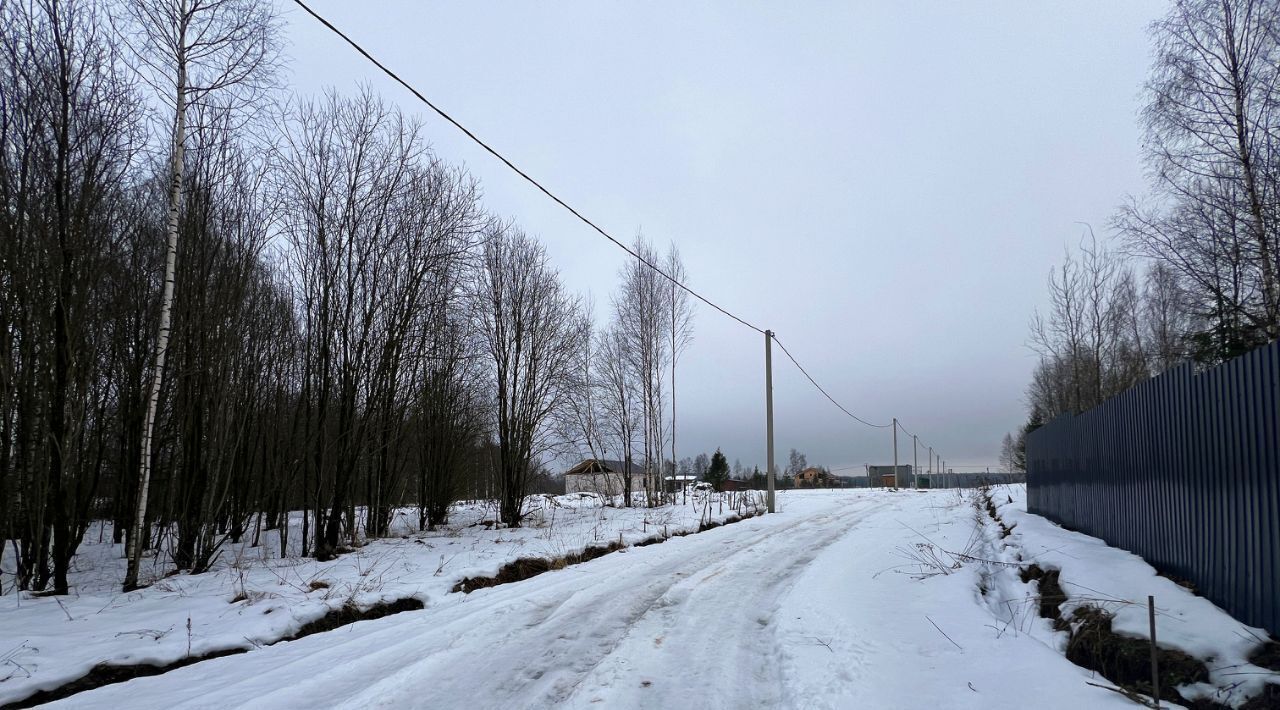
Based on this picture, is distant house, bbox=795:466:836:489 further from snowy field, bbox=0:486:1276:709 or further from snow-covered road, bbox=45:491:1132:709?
snow-covered road, bbox=45:491:1132:709

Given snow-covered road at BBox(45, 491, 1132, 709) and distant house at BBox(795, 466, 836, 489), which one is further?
distant house at BBox(795, 466, 836, 489)

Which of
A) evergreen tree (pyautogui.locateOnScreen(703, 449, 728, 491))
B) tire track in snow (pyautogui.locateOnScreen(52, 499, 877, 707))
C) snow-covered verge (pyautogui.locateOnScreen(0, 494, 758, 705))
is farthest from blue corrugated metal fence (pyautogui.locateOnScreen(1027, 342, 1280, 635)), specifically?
evergreen tree (pyautogui.locateOnScreen(703, 449, 728, 491))

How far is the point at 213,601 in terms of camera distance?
7.53 metres

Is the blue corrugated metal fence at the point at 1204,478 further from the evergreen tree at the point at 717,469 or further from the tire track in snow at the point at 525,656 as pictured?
the evergreen tree at the point at 717,469

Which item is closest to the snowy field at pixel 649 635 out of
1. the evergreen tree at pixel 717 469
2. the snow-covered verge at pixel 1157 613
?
the snow-covered verge at pixel 1157 613

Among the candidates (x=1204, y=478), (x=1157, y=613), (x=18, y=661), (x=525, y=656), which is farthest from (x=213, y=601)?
(x=1204, y=478)

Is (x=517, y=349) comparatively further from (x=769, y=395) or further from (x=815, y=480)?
(x=815, y=480)

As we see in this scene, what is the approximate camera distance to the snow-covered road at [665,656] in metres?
4.45

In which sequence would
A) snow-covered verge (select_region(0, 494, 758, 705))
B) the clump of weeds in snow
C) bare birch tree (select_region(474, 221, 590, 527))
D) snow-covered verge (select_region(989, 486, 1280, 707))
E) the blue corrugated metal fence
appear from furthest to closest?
bare birch tree (select_region(474, 221, 590, 527)) → snow-covered verge (select_region(0, 494, 758, 705)) → the clump of weeds in snow → the blue corrugated metal fence → snow-covered verge (select_region(989, 486, 1280, 707))

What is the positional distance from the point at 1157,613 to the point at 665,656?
12.9 feet

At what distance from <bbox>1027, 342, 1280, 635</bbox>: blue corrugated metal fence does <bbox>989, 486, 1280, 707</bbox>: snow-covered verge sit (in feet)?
0.63

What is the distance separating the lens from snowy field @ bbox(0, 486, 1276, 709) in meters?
4.48

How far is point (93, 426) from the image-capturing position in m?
12.6

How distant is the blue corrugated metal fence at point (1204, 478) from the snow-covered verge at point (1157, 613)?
19 cm
